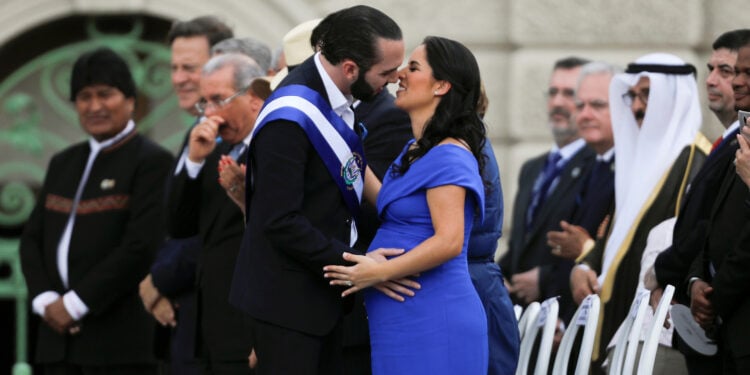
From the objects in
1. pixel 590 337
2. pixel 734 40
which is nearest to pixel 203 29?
pixel 734 40

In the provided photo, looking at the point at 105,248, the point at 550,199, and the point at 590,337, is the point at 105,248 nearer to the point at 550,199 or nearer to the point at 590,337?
the point at 550,199

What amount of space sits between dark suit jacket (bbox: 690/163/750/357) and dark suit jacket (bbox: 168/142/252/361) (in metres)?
1.68

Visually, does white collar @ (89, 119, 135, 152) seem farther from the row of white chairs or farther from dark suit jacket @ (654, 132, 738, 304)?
dark suit jacket @ (654, 132, 738, 304)

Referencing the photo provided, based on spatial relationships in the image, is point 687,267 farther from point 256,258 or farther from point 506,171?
point 506,171

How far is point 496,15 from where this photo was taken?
28.1 ft

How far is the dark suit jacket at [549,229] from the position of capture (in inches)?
285

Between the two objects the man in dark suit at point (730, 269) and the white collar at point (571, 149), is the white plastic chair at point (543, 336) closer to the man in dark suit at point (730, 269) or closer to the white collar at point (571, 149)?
the man in dark suit at point (730, 269)

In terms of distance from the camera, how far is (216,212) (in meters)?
A: 6.30

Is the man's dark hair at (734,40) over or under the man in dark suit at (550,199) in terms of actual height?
over

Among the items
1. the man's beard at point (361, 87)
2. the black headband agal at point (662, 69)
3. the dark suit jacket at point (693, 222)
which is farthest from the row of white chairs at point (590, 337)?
the black headband agal at point (662, 69)

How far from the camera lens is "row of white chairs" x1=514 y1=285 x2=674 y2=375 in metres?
5.04

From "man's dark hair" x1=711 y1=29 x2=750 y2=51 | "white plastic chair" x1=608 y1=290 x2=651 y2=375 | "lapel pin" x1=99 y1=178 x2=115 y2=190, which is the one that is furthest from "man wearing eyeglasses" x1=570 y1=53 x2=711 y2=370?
"lapel pin" x1=99 y1=178 x2=115 y2=190

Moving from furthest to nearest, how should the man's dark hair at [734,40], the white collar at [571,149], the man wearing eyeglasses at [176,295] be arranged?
the white collar at [571,149] → the man wearing eyeglasses at [176,295] → the man's dark hair at [734,40]

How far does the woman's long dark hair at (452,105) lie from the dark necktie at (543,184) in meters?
2.66
